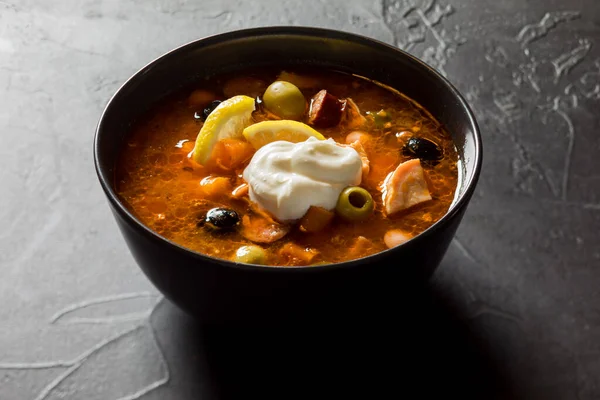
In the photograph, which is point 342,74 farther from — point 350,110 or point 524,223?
point 524,223

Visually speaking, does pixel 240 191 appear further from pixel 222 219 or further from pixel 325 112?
pixel 325 112

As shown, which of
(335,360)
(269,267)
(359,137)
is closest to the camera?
(269,267)

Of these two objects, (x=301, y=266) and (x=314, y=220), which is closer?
→ (x=301, y=266)

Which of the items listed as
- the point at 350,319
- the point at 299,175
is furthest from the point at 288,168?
→ the point at 350,319

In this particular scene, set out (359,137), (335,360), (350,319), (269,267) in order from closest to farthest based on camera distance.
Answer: (269,267)
(350,319)
(335,360)
(359,137)

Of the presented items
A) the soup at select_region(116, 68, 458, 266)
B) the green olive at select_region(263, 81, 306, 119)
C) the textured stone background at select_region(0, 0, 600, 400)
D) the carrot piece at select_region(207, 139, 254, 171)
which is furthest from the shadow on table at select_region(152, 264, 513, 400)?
the green olive at select_region(263, 81, 306, 119)

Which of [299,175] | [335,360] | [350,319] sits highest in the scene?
[299,175]

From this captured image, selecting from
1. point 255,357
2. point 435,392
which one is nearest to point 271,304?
point 255,357

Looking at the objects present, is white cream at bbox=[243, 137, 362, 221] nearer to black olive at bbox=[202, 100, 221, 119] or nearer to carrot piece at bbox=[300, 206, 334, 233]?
carrot piece at bbox=[300, 206, 334, 233]
